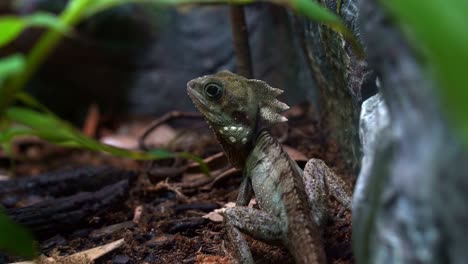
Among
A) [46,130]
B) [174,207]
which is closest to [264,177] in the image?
[174,207]

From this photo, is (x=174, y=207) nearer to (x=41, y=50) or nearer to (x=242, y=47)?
(x=242, y=47)

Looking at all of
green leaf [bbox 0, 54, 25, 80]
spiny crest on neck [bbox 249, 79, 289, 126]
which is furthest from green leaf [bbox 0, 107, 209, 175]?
spiny crest on neck [bbox 249, 79, 289, 126]

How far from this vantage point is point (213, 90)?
4.63 m

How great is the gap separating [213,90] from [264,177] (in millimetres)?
865

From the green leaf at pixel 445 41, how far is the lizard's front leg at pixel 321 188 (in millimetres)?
2033

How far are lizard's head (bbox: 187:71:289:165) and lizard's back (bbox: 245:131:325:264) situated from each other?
0.13 m

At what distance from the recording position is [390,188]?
2357 millimetres

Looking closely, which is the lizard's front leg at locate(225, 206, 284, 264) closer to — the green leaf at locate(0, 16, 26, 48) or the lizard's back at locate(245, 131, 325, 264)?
the lizard's back at locate(245, 131, 325, 264)

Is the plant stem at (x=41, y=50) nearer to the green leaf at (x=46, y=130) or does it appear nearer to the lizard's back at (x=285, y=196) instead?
the green leaf at (x=46, y=130)

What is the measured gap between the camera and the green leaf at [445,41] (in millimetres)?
1766

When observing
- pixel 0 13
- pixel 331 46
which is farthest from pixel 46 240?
pixel 0 13

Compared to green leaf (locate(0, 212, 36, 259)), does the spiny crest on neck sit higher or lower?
higher

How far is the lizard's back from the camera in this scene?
349 cm

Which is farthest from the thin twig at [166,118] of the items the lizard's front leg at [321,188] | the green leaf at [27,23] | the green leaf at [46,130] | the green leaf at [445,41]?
the green leaf at [445,41]
